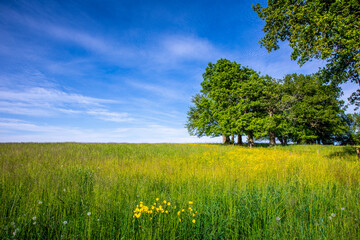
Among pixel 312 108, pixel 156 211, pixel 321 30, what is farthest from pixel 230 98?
pixel 156 211

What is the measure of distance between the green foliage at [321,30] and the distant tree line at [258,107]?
281 centimetres

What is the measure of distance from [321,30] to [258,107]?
48.6ft

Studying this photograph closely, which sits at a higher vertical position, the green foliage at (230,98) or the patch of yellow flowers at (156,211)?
the green foliage at (230,98)

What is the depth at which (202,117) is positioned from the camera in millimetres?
23750

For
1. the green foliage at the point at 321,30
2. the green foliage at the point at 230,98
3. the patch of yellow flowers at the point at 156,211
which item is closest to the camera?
the patch of yellow flowers at the point at 156,211

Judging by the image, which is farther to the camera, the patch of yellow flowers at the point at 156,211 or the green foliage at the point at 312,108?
the green foliage at the point at 312,108

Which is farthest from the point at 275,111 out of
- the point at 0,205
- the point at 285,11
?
the point at 0,205

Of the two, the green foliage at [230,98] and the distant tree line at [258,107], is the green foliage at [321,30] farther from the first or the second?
the green foliage at [230,98]

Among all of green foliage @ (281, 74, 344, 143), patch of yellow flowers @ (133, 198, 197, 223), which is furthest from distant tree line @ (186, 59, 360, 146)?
patch of yellow flowers @ (133, 198, 197, 223)

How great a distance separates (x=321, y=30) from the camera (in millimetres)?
8375

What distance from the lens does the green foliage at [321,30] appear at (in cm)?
775

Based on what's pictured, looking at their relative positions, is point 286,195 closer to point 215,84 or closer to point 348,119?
point 215,84

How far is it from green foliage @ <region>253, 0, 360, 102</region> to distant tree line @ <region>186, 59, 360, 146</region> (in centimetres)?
281

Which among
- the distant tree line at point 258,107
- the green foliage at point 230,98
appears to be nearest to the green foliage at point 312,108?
the distant tree line at point 258,107
